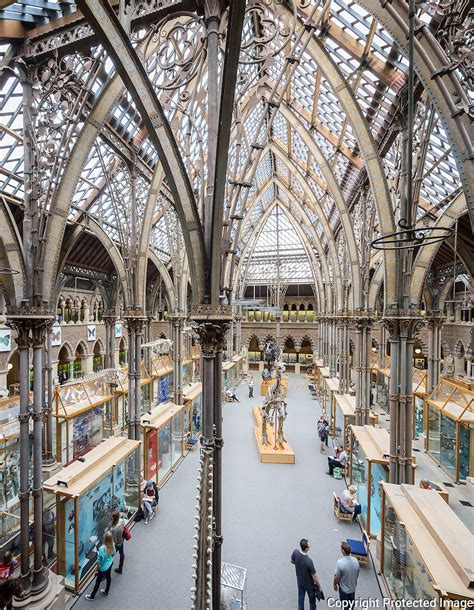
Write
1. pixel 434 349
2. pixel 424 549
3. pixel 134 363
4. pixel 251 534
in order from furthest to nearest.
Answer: pixel 434 349 → pixel 134 363 → pixel 251 534 → pixel 424 549

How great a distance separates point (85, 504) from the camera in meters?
6.68

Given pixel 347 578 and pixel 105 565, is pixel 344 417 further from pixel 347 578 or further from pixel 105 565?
pixel 105 565

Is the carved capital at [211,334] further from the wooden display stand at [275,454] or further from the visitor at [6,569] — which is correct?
the wooden display stand at [275,454]

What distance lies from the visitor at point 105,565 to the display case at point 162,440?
3528 mm

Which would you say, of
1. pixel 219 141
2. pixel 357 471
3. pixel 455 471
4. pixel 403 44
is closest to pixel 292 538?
pixel 357 471

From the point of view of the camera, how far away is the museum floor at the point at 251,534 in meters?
6.26

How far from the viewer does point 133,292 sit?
999 centimetres

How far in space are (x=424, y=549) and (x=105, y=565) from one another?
576cm

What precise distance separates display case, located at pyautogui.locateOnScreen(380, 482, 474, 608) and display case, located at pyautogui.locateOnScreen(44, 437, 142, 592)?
605 centimetres

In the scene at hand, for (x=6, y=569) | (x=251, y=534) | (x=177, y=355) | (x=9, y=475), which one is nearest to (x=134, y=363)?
(x=177, y=355)

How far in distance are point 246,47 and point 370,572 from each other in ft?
32.1

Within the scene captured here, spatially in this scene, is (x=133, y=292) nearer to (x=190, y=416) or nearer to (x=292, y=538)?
(x=190, y=416)

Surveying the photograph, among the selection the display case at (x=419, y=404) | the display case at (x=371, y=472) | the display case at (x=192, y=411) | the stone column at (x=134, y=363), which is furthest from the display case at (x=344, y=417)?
the stone column at (x=134, y=363)

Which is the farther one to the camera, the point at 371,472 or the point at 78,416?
the point at 78,416
